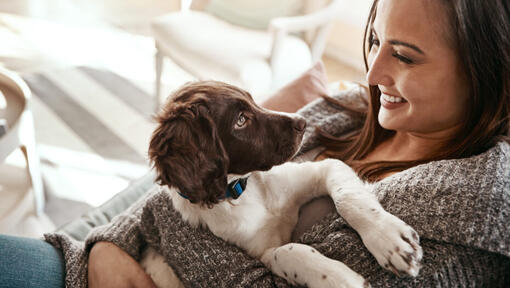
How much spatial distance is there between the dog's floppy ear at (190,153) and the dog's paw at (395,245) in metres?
0.42

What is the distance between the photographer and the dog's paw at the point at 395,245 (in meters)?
1.04

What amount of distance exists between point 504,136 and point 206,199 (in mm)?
827

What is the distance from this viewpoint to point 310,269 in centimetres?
112

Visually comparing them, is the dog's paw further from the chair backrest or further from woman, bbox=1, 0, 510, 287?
the chair backrest

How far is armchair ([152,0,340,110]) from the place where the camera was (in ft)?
9.29

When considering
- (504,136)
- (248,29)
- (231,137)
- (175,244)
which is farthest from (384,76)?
(248,29)

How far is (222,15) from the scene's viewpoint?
11.2 ft

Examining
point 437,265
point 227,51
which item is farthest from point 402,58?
point 227,51

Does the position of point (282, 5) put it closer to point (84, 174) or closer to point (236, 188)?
point (84, 174)

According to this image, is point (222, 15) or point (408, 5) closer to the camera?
point (408, 5)

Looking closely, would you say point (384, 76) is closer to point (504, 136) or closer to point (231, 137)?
point (504, 136)

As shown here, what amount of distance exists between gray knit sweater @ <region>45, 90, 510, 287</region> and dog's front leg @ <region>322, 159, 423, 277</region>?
26 millimetres

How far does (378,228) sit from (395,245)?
0.21ft

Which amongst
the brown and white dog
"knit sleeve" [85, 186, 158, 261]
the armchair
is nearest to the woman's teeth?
the brown and white dog
